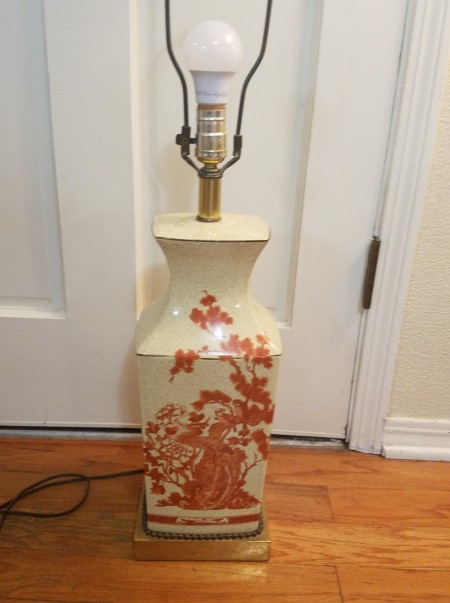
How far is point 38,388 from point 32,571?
344mm

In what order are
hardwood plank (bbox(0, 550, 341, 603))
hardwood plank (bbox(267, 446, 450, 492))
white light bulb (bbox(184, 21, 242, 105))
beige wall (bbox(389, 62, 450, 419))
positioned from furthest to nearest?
hardwood plank (bbox(267, 446, 450, 492)) → beige wall (bbox(389, 62, 450, 419)) → hardwood plank (bbox(0, 550, 341, 603)) → white light bulb (bbox(184, 21, 242, 105))

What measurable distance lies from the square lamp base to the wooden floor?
1 cm

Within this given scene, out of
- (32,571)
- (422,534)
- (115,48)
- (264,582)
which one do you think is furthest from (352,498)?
(115,48)

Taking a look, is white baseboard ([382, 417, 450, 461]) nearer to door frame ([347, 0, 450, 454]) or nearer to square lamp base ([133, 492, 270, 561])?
door frame ([347, 0, 450, 454])

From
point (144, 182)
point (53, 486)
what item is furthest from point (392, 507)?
point (144, 182)

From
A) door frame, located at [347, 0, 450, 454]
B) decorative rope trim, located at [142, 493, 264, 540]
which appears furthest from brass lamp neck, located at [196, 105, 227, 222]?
decorative rope trim, located at [142, 493, 264, 540]

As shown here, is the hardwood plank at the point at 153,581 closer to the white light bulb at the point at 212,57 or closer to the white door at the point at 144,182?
the white door at the point at 144,182

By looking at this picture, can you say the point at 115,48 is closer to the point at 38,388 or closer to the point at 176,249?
the point at 176,249

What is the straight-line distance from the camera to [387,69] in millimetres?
847

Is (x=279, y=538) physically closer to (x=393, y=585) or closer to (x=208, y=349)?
(x=393, y=585)

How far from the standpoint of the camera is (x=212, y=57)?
0.66m

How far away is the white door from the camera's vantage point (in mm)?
837

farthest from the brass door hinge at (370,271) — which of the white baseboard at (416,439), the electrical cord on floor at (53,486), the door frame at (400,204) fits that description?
the electrical cord on floor at (53,486)

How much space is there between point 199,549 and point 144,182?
0.59 meters
